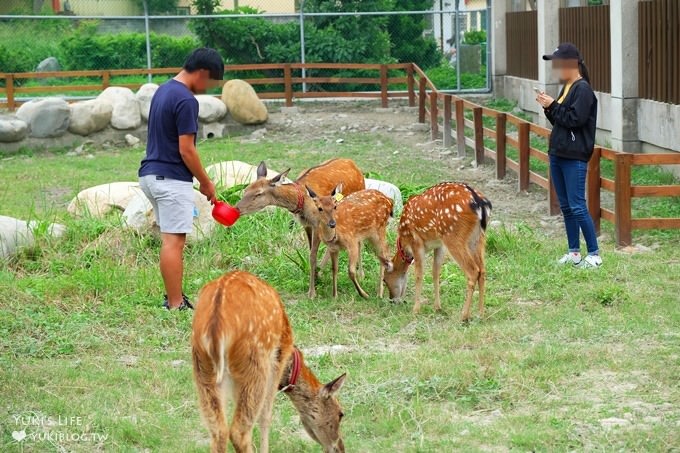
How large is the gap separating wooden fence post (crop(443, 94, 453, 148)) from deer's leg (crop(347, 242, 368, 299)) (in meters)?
9.06

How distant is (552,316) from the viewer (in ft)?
24.9

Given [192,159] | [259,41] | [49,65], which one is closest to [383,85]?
[259,41]

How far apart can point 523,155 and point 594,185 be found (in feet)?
8.80

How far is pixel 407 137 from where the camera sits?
19203 millimetres

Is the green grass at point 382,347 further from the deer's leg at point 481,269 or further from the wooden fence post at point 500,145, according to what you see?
the wooden fence post at point 500,145

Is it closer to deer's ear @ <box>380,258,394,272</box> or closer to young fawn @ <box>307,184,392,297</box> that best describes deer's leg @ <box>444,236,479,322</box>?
deer's ear @ <box>380,258,394,272</box>

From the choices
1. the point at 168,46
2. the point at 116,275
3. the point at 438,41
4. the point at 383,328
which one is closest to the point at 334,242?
the point at 383,328

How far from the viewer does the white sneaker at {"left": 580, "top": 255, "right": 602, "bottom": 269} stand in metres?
8.90

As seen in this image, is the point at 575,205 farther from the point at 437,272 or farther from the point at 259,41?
the point at 259,41

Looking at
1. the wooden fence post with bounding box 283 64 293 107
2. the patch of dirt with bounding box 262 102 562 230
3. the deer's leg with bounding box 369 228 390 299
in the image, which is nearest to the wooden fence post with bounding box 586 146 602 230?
the patch of dirt with bounding box 262 102 562 230

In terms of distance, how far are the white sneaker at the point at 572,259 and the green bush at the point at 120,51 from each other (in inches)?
711

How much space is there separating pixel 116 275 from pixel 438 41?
22804 millimetres

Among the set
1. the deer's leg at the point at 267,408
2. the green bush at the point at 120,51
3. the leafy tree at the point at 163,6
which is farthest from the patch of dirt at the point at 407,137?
the leafy tree at the point at 163,6

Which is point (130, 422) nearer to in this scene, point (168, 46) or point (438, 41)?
point (168, 46)
